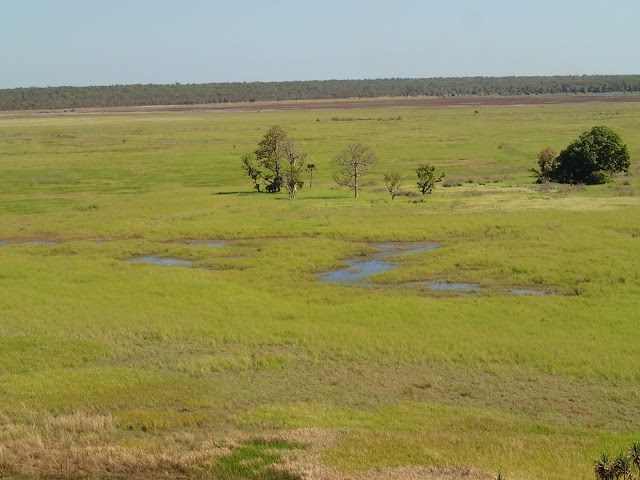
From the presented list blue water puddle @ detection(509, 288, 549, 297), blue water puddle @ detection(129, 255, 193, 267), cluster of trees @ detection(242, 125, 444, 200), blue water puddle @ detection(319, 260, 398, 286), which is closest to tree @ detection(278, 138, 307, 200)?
cluster of trees @ detection(242, 125, 444, 200)

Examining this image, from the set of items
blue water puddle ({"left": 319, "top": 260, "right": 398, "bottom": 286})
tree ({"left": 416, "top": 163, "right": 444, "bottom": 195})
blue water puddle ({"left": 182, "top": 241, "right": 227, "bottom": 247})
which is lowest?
blue water puddle ({"left": 319, "top": 260, "right": 398, "bottom": 286})

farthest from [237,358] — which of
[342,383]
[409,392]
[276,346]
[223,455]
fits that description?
[223,455]

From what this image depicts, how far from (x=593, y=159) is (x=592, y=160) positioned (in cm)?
10

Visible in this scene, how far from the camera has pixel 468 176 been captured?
62.5m

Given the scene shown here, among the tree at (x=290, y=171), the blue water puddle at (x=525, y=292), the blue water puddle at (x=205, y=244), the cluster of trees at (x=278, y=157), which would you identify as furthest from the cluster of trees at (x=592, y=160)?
the blue water puddle at (x=525, y=292)

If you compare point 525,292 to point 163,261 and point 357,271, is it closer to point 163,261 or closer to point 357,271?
point 357,271

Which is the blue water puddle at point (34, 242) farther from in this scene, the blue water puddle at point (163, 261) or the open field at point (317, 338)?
the blue water puddle at point (163, 261)

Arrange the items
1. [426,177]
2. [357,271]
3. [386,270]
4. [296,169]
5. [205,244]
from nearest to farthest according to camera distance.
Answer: [386,270]
[357,271]
[205,244]
[426,177]
[296,169]

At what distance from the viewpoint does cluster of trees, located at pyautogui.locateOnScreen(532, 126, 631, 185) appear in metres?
55.5

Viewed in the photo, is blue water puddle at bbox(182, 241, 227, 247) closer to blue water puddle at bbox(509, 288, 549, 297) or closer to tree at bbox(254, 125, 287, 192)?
blue water puddle at bbox(509, 288, 549, 297)

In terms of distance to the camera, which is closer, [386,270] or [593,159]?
[386,270]

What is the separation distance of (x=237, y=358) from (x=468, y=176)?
4445cm

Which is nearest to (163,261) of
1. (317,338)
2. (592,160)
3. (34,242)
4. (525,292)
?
(34,242)

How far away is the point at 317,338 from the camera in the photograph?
75.6 feet
